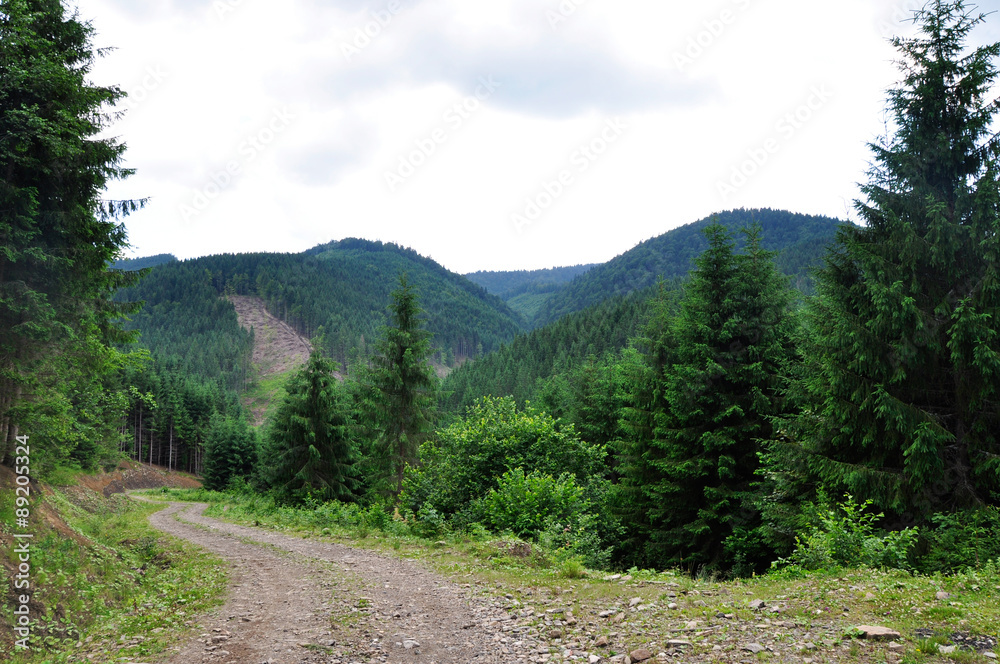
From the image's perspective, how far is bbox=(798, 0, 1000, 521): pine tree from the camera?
9.17 metres

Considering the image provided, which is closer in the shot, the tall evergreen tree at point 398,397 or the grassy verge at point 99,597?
the grassy verge at point 99,597

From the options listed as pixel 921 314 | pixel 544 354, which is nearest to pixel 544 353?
pixel 544 354

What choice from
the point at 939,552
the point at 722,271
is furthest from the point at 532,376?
the point at 939,552

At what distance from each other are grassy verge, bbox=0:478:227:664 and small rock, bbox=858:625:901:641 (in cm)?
746

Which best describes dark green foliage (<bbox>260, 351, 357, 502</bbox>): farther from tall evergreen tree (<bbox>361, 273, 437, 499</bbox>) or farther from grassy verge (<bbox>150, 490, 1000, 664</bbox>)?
grassy verge (<bbox>150, 490, 1000, 664</bbox>)

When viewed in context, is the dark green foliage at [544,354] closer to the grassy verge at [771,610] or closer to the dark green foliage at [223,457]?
the dark green foliage at [223,457]

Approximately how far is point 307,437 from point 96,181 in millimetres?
17020

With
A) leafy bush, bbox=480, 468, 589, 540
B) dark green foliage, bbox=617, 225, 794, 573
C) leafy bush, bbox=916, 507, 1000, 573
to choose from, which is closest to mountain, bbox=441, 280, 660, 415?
dark green foliage, bbox=617, 225, 794, 573

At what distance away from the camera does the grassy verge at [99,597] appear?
5660 millimetres

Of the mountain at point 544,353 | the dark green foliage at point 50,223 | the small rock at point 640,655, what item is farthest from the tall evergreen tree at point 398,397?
the mountain at point 544,353

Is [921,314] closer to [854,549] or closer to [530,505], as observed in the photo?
[854,549]

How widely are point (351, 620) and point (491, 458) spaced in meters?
10.2

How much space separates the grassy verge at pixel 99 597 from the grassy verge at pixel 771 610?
440cm

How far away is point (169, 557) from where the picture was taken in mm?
11766
